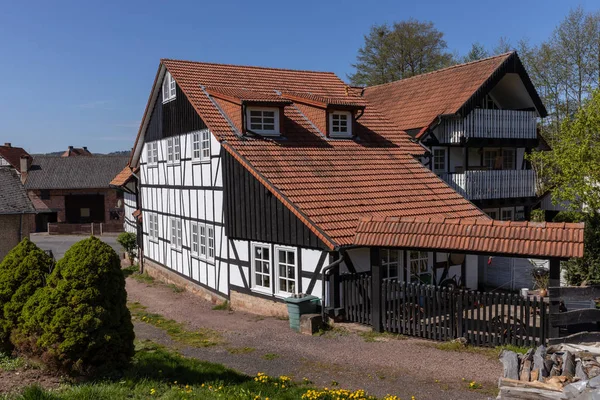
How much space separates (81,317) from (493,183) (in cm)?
1749

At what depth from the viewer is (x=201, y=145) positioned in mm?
19484

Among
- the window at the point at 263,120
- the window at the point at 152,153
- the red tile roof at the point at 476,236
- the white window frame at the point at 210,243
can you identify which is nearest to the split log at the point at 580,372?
the red tile roof at the point at 476,236

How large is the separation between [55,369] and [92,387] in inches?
43.5

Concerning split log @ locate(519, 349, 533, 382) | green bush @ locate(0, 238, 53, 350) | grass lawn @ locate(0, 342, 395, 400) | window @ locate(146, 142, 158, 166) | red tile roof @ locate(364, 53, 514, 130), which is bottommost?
grass lawn @ locate(0, 342, 395, 400)

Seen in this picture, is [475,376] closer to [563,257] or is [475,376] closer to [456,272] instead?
[563,257]

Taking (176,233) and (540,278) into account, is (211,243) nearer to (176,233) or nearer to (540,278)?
(176,233)

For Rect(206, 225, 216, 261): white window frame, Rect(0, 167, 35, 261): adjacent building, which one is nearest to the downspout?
Rect(206, 225, 216, 261): white window frame

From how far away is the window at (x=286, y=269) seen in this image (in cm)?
1521

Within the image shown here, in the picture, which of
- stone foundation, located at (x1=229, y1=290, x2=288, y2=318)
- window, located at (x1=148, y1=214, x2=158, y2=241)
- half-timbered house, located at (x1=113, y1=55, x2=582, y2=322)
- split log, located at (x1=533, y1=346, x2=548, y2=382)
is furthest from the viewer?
window, located at (x1=148, y1=214, x2=158, y2=241)

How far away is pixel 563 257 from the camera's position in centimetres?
1049

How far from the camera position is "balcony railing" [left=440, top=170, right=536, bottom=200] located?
69.2 feet

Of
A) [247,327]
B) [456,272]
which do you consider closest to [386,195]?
[456,272]

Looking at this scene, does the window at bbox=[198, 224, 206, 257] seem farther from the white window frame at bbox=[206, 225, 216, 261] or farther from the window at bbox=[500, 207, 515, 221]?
the window at bbox=[500, 207, 515, 221]

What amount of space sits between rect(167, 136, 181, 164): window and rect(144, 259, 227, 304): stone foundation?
475 cm
